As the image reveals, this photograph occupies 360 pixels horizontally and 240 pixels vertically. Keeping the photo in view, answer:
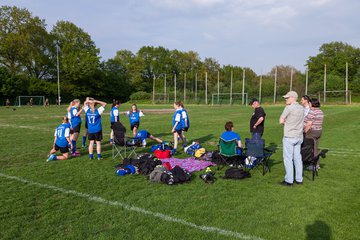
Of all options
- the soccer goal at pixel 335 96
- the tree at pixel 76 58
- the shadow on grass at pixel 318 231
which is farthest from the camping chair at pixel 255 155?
the tree at pixel 76 58

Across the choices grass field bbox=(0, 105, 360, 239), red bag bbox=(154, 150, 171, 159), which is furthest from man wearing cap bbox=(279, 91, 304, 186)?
red bag bbox=(154, 150, 171, 159)

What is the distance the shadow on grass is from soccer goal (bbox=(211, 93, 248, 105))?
194 ft

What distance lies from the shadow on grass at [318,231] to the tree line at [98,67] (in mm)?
60721

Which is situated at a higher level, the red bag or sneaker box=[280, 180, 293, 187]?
the red bag

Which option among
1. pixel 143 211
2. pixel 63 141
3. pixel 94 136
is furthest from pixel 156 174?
pixel 63 141

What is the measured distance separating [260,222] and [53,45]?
3103 inches

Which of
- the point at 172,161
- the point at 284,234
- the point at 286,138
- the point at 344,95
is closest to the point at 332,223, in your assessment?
the point at 284,234

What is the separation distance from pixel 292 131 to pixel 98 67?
77.2 m

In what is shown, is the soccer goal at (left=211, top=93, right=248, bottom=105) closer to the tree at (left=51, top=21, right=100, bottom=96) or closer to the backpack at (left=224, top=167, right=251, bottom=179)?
the tree at (left=51, top=21, right=100, bottom=96)

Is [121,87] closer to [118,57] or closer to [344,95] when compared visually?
[118,57]

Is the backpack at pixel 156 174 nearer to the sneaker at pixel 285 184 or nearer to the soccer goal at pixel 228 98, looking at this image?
the sneaker at pixel 285 184

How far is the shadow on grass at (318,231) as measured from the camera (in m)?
4.41

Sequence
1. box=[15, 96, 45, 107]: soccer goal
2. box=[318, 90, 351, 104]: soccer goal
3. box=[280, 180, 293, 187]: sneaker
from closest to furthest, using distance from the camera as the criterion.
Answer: box=[280, 180, 293, 187]: sneaker
box=[318, 90, 351, 104]: soccer goal
box=[15, 96, 45, 107]: soccer goal

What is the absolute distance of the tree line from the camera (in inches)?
2591
